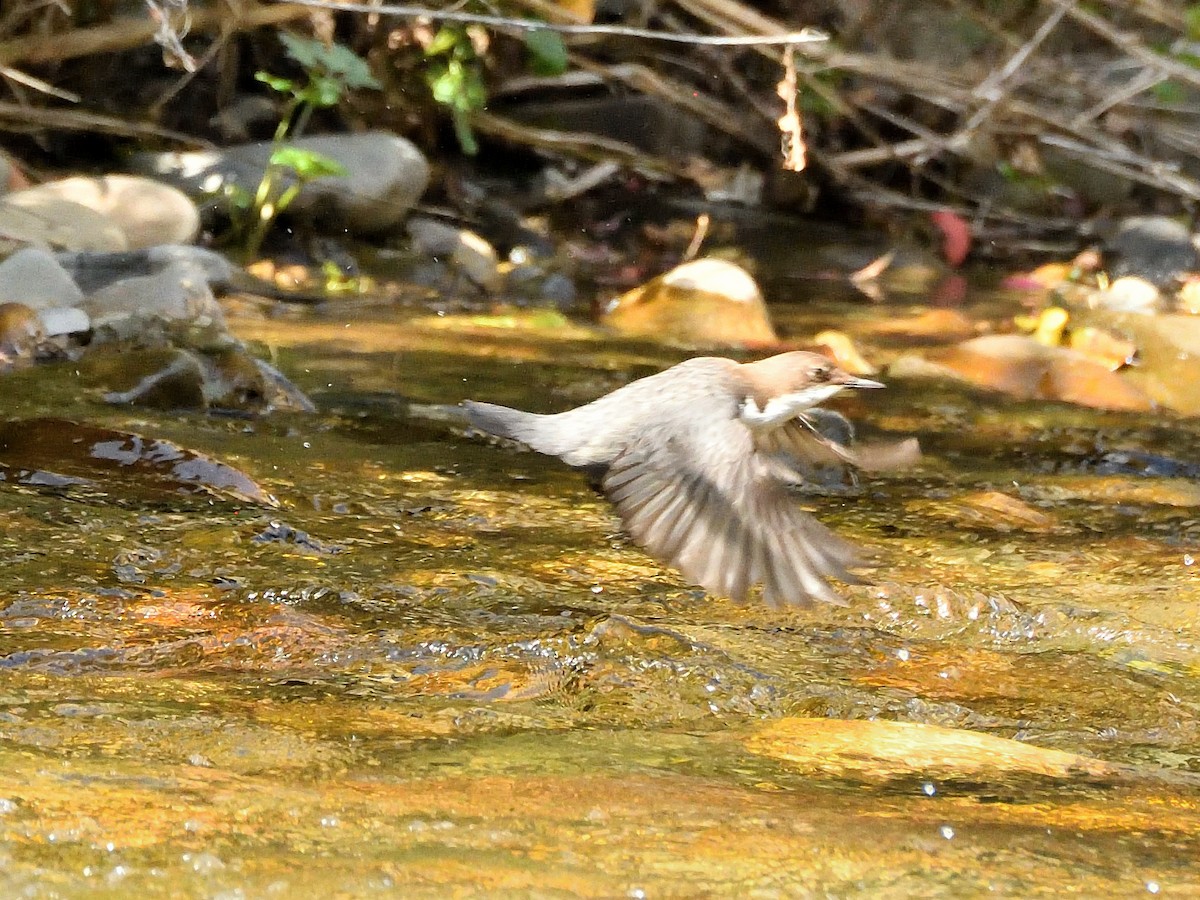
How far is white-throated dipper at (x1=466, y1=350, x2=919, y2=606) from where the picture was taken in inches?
125

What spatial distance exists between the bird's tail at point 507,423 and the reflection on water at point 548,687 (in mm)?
307

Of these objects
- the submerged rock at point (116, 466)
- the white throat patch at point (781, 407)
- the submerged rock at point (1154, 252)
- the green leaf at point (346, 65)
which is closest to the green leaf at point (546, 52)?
the green leaf at point (346, 65)

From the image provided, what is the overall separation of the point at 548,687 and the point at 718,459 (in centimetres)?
67

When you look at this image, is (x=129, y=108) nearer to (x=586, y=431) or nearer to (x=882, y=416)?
(x=882, y=416)

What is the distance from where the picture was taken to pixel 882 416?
6270 millimetres

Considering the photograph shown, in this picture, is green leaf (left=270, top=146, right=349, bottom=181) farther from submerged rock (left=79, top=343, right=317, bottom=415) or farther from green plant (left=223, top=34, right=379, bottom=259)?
submerged rock (left=79, top=343, right=317, bottom=415)

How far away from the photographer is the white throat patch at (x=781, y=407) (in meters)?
3.84

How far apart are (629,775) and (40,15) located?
22.8 ft

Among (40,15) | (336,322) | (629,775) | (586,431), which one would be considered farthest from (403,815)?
(40,15)

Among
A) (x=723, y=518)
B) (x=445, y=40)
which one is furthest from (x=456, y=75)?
(x=723, y=518)

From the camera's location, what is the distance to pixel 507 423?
402 cm

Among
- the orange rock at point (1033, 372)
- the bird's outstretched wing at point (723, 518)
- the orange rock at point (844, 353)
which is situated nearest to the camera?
the bird's outstretched wing at point (723, 518)

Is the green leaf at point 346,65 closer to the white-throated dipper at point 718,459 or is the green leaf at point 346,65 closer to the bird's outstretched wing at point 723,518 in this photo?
the white-throated dipper at point 718,459

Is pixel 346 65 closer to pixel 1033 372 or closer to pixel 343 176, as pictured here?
pixel 343 176
